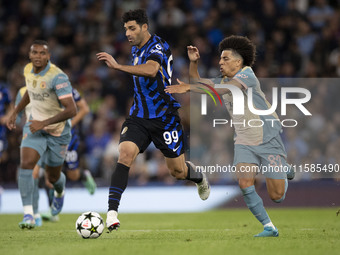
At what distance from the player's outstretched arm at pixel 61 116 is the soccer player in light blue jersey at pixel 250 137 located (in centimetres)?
192

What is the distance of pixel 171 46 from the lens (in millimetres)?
16469

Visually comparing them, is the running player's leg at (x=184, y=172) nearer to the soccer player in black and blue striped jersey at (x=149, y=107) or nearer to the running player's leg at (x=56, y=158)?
the soccer player in black and blue striped jersey at (x=149, y=107)

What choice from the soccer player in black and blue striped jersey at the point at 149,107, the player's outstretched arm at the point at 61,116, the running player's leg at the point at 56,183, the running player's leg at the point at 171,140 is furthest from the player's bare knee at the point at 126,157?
the running player's leg at the point at 56,183

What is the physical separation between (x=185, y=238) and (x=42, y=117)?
9.40 ft

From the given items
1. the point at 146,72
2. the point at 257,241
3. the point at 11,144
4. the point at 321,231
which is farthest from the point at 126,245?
the point at 11,144

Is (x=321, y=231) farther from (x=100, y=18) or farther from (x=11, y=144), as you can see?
(x=100, y=18)

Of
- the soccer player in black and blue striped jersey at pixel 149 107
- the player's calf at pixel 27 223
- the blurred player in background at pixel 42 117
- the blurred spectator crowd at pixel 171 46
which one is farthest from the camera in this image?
the blurred spectator crowd at pixel 171 46

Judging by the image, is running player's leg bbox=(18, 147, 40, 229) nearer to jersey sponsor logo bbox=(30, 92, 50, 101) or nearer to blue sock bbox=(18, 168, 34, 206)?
blue sock bbox=(18, 168, 34, 206)

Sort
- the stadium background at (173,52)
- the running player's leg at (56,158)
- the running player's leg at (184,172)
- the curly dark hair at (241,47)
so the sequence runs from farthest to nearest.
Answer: the stadium background at (173,52)
the running player's leg at (56,158)
the running player's leg at (184,172)
the curly dark hair at (241,47)

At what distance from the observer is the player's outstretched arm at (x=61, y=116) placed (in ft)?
28.5

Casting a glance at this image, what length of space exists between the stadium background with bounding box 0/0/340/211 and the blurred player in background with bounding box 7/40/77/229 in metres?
4.60

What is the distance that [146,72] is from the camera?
23.6 ft

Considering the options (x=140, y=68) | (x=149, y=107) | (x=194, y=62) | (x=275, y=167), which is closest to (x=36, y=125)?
(x=149, y=107)

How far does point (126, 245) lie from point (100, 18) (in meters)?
12.1
